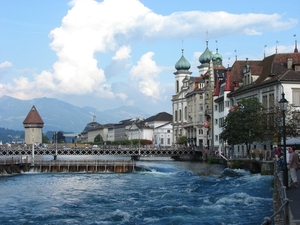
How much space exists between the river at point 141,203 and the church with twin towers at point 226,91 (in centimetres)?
2297

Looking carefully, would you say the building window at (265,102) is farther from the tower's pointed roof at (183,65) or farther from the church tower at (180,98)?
the tower's pointed roof at (183,65)

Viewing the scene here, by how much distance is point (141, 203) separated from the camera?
32.2 m

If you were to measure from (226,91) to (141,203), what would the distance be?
57.3 metres

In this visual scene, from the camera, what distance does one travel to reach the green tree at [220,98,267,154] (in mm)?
62500

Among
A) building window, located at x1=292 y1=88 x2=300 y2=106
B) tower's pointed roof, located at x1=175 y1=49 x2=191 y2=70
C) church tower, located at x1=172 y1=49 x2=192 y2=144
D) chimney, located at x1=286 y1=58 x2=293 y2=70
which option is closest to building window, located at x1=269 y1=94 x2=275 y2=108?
building window, located at x1=292 y1=88 x2=300 y2=106

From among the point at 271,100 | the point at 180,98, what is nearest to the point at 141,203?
the point at 271,100

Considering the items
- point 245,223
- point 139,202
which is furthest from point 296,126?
point 245,223

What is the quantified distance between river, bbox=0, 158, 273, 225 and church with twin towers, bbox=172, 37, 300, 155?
23.0m

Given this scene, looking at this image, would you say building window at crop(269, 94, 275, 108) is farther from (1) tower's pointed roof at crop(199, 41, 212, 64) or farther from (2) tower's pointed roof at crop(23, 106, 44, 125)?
(2) tower's pointed roof at crop(23, 106, 44, 125)

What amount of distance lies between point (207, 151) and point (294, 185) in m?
75.4

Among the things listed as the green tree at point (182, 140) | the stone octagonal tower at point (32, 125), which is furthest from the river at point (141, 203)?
the stone octagonal tower at point (32, 125)

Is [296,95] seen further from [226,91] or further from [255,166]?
[226,91]

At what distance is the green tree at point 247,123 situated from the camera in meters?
62.5

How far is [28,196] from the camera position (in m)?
38.6
